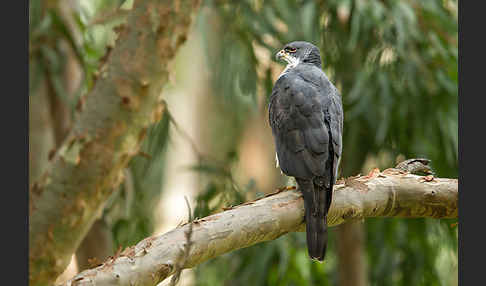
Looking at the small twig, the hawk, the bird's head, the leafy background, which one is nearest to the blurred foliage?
the leafy background

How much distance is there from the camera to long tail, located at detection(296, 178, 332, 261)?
191 cm

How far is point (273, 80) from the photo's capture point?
12.6ft

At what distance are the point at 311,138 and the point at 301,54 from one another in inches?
26.0

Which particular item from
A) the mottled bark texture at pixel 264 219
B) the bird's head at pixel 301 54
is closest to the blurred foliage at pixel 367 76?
the bird's head at pixel 301 54

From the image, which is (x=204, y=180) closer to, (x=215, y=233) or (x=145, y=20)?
(x=145, y=20)

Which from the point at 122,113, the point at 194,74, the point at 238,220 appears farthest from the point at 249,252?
the point at 194,74

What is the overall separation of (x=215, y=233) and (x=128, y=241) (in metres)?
1.74

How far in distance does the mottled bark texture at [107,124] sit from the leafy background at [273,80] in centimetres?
61

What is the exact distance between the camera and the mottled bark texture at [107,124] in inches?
104

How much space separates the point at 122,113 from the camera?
2.64m

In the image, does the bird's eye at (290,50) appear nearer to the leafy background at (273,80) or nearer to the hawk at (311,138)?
the hawk at (311,138)

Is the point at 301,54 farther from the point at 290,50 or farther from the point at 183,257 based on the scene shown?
the point at 183,257

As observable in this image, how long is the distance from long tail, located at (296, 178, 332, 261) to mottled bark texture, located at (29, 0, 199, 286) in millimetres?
1020

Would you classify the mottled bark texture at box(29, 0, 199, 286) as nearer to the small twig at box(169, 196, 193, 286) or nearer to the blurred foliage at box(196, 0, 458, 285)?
the blurred foliage at box(196, 0, 458, 285)
